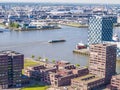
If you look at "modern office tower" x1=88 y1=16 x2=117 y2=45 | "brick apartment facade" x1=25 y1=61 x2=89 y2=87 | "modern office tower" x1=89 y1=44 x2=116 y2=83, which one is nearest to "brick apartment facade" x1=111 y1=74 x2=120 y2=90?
"modern office tower" x1=89 y1=44 x2=116 y2=83

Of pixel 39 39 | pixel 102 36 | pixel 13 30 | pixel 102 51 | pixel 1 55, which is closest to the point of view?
pixel 1 55

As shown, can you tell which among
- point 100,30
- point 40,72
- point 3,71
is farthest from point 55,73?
point 100,30

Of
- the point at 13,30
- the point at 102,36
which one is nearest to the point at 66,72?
the point at 102,36

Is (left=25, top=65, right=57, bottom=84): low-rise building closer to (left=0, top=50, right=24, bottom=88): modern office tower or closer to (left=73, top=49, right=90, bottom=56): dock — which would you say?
(left=0, top=50, right=24, bottom=88): modern office tower

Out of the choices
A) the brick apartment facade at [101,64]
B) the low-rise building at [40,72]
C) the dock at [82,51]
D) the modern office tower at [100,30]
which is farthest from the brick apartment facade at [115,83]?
the modern office tower at [100,30]

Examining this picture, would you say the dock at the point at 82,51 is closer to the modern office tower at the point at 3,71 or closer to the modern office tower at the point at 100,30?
the modern office tower at the point at 100,30

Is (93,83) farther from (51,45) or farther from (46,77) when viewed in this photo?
(51,45)
